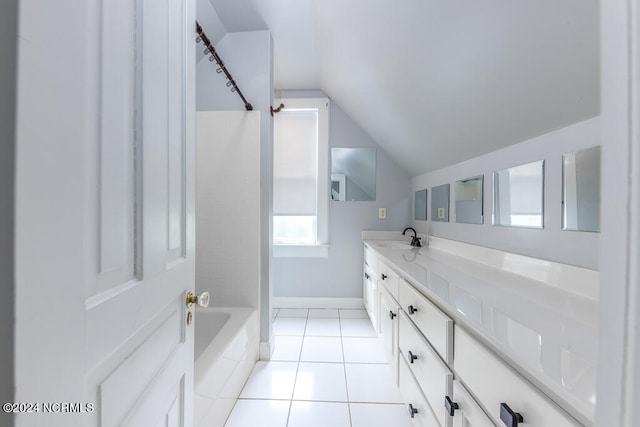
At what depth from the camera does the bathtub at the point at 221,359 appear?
3.81 feet

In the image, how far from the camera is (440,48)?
126cm

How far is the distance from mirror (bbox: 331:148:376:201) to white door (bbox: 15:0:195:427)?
2.23 metres

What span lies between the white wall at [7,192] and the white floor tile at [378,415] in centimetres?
158

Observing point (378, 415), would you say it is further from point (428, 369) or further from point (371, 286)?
point (371, 286)

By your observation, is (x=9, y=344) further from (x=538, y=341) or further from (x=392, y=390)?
(x=392, y=390)

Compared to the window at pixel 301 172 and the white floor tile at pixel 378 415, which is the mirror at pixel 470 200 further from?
the window at pixel 301 172

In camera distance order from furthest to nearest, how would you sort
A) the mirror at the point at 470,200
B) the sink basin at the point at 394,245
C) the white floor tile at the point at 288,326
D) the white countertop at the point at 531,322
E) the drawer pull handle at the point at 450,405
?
the sink basin at the point at 394,245
the white floor tile at the point at 288,326
the mirror at the point at 470,200
the drawer pull handle at the point at 450,405
the white countertop at the point at 531,322

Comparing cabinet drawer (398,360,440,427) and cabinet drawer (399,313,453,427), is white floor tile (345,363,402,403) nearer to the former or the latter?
cabinet drawer (398,360,440,427)

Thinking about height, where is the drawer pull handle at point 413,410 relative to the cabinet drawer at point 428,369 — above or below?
below

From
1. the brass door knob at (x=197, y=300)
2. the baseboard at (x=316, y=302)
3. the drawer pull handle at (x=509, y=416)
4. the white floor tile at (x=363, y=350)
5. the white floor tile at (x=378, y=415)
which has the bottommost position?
the white floor tile at (x=378, y=415)

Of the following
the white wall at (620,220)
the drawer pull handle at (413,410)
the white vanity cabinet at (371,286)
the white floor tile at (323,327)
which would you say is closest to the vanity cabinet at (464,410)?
the drawer pull handle at (413,410)

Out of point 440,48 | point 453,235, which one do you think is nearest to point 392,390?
point 453,235

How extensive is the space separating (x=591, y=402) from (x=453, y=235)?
1.72 metres

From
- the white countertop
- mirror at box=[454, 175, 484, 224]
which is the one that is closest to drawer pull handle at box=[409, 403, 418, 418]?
the white countertop
